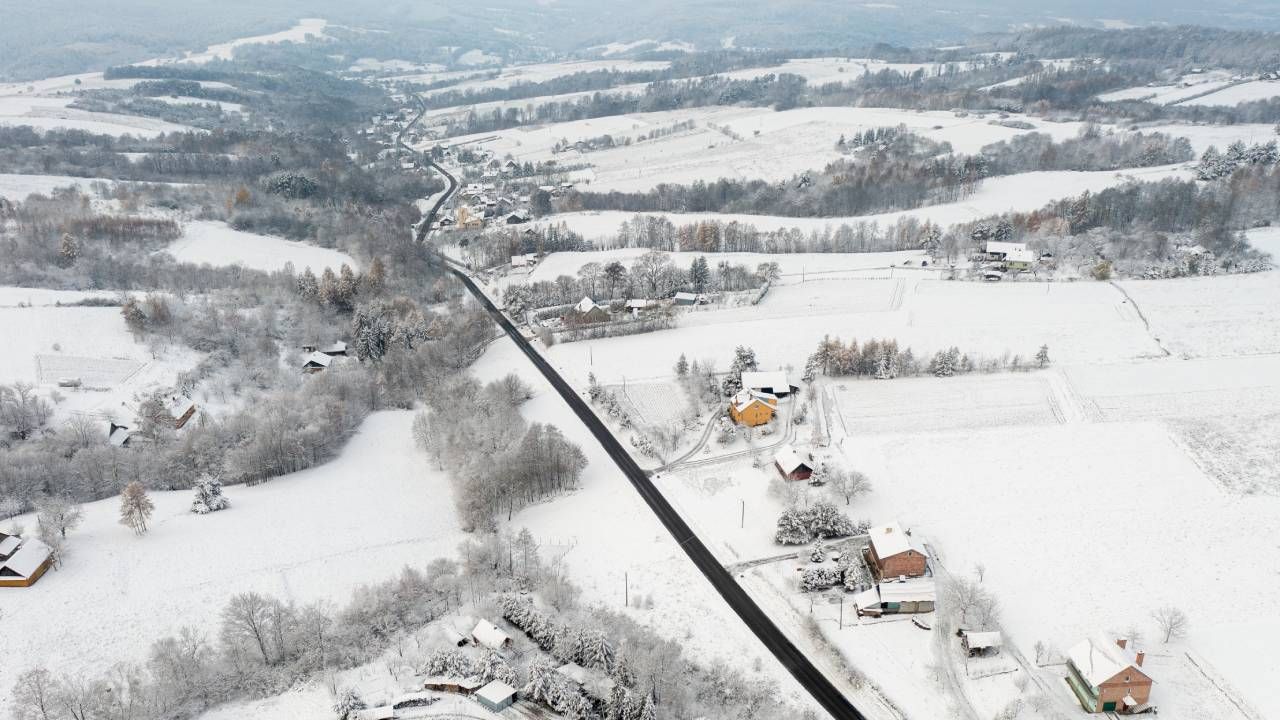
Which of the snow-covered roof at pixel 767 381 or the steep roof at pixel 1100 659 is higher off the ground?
the snow-covered roof at pixel 767 381

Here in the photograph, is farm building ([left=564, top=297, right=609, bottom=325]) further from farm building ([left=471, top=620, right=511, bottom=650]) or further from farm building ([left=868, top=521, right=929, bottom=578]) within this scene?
farm building ([left=471, top=620, right=511, bottom=650])

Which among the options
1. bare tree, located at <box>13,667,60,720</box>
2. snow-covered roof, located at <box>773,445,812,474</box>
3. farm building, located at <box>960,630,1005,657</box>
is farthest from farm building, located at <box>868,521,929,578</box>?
bare tree, located at <box>13,667,60,720</box>

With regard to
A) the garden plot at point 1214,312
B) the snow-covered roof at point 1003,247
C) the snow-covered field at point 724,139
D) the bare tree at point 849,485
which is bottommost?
the bare tree at point 849,485

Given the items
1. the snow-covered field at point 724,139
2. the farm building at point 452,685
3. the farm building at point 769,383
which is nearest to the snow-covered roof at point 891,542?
the farm building at point 769,383

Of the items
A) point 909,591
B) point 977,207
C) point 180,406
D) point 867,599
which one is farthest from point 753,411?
point 977,207

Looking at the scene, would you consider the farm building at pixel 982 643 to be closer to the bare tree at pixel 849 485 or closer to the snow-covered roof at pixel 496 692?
the bare tree at pixel 849 485

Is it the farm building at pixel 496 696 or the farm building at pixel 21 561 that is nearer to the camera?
the farm building at pixel 496 696

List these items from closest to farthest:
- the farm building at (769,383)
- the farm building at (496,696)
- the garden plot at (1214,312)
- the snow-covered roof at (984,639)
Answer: the farm building at (496,696), the snow-covered roof at (984,639), the farm building at (769,383), the garden plot at (1214,312)
